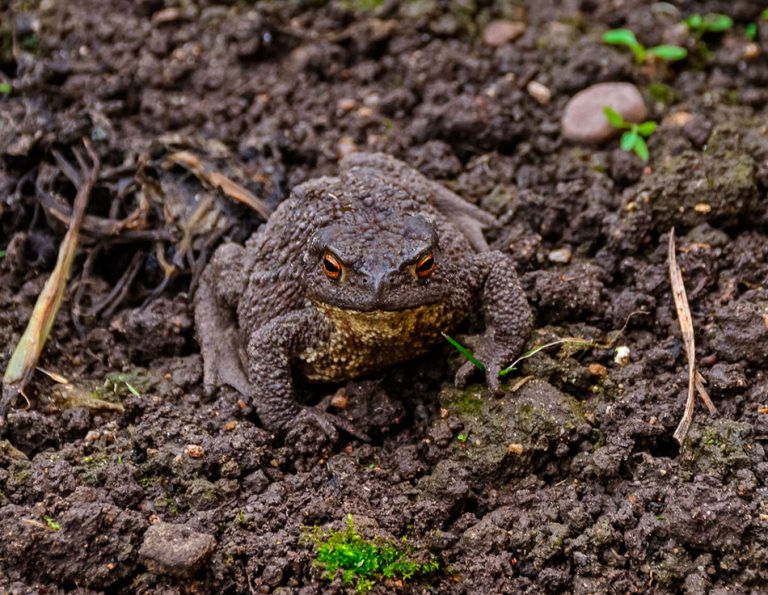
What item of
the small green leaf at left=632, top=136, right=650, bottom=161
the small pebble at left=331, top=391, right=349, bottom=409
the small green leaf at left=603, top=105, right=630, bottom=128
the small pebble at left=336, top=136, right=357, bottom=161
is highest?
the small pebble at left=336, top=136, right=357, bottom=161

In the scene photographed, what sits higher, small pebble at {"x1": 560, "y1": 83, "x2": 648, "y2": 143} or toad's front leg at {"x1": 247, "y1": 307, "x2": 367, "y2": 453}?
small pebble at {"x1": 560, "y1": 83, "x2": 648, "y2": 143}

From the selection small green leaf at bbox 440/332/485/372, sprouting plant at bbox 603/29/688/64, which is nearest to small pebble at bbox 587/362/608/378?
small green leaf at bbox 440/332/485/372

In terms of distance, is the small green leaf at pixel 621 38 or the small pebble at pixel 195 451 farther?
the small green leaf at pixel 621 38

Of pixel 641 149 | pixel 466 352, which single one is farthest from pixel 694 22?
pixel 466 352

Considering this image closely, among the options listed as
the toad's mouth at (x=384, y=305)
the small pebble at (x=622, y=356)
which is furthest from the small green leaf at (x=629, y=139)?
the toad's mouth at (x=384, y=305)

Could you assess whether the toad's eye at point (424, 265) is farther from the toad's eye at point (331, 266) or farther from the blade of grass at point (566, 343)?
the blade of grass at point (566, 343)

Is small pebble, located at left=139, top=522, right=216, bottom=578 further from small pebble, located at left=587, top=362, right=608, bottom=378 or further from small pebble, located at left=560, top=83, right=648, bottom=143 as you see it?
small pebble, located at left=560, top=83, right=648, bottom=143
